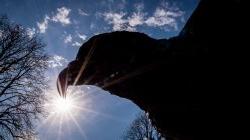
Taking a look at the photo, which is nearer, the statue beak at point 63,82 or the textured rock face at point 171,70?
the textured rock face at point 171,70

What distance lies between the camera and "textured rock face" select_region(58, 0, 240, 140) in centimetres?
123

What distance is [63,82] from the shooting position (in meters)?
1.37

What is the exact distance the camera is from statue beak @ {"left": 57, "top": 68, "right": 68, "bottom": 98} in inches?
53.4

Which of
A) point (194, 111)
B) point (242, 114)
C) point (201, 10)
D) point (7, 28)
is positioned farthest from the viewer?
point (7, 28)

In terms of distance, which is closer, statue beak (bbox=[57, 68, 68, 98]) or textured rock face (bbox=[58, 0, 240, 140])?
textured rock face (bbox=[58, 0, 240, 140])

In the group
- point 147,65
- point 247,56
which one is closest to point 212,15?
point 247,56

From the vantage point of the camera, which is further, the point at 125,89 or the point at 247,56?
the point at 125,89

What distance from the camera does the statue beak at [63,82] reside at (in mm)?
1357

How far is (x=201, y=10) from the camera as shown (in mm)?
1514

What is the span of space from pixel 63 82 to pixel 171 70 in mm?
582

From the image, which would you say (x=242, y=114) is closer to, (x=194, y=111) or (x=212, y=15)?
(x=194, y=111)

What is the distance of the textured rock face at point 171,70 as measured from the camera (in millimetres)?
1232

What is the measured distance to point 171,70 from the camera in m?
1.29

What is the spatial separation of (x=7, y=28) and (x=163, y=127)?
53.8ft
